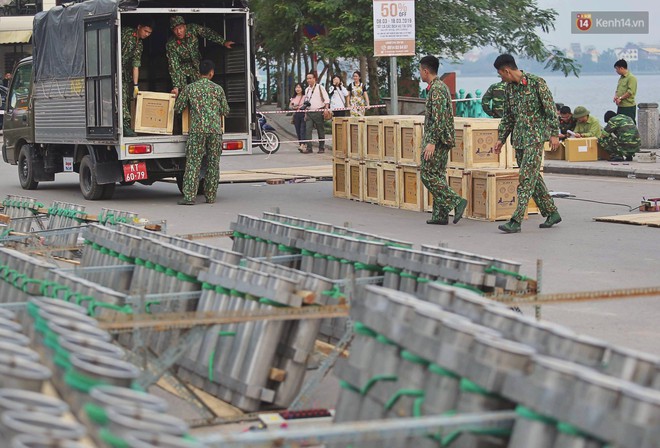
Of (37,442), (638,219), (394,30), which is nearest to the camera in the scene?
(37,442)

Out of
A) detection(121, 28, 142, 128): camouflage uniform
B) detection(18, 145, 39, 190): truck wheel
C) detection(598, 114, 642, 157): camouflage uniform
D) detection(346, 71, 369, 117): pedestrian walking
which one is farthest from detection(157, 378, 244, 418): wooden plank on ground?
detection(346, 71, 369, 117): pedestrian walking

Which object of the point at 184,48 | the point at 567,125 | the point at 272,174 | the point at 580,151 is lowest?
the point at 272,174

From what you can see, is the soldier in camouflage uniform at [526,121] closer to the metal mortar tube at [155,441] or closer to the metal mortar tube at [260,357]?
the metal mortar tube at [260,357]

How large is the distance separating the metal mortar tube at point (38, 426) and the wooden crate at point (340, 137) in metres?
16.3

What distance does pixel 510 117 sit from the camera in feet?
50.8

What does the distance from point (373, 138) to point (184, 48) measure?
3.53 meters

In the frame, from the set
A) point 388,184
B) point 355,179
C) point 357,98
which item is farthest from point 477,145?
point 357,98

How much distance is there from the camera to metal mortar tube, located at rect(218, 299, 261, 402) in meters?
6.89

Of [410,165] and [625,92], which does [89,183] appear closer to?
[410,165]

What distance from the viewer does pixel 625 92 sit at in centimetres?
2722

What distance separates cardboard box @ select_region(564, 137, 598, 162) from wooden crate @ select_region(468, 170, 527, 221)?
10451 millimetres

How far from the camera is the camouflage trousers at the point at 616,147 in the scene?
26.4 m

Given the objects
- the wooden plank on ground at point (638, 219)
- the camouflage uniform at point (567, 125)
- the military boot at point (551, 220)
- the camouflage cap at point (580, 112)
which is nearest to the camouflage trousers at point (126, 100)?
the military boot at point (551, 220)

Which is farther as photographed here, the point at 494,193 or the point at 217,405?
the point at 494,193
